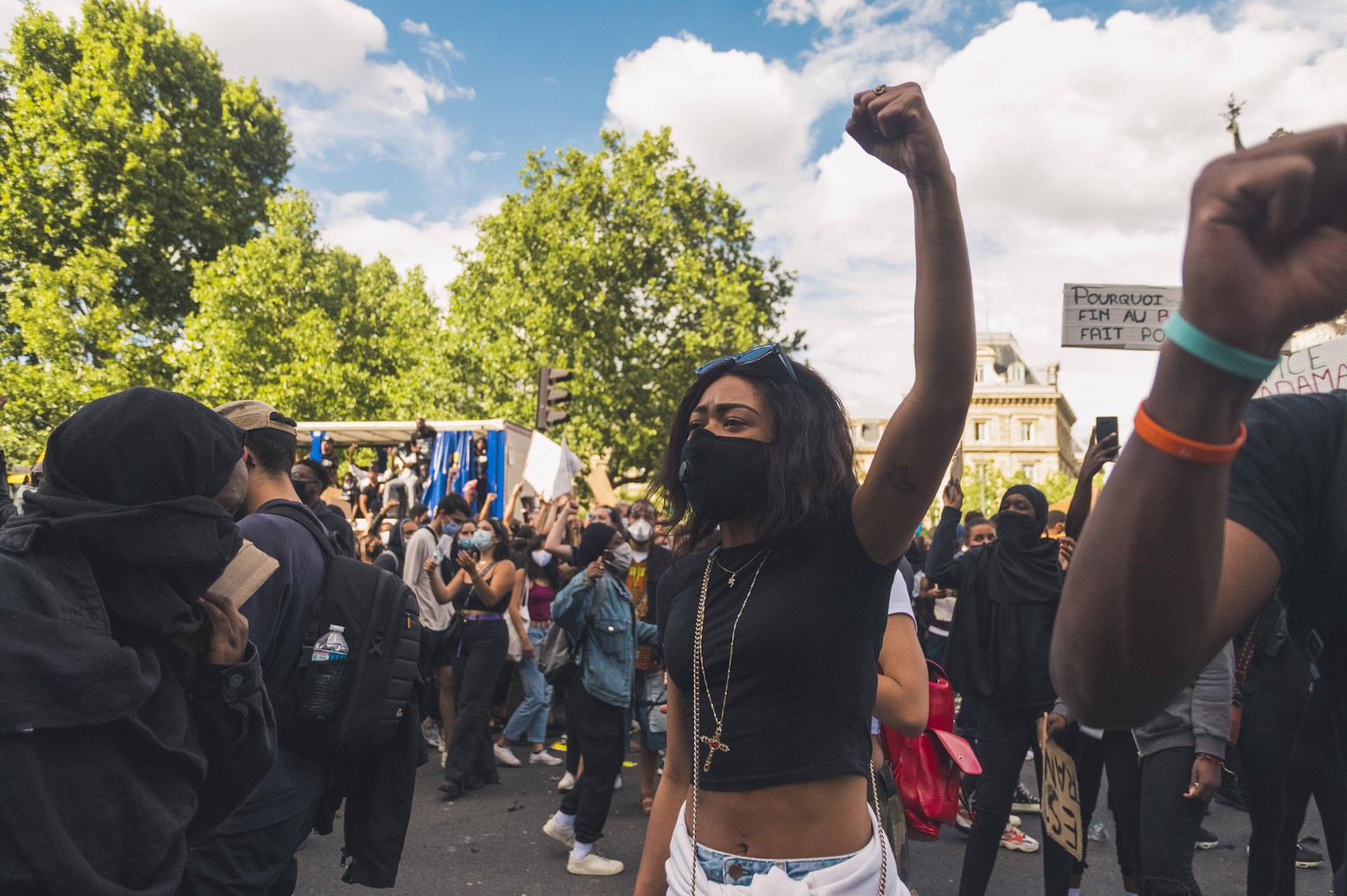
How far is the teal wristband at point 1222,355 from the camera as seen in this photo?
28.2 inches

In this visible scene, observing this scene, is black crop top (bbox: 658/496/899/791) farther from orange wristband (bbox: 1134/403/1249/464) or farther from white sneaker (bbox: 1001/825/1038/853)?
white sneaker (bbox: 1001/825/1038/853)

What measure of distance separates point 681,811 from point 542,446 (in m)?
12.7

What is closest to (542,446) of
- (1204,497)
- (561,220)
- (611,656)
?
(611,656)

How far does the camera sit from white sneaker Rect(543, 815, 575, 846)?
5984 mm

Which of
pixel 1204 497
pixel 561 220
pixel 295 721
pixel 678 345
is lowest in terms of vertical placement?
pixel 295 721

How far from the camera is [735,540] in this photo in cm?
227

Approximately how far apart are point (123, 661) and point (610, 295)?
28.1 metres

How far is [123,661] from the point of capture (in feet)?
5.49

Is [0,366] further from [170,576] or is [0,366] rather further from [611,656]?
[170,576]

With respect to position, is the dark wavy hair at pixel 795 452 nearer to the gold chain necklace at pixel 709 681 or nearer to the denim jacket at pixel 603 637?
→ the gold chain necklace at pixel 709 681

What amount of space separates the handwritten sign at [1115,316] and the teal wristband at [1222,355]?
531 cm

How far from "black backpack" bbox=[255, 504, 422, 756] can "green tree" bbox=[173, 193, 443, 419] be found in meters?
23.2

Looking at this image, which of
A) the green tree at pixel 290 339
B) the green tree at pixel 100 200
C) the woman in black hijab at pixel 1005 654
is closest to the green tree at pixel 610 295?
the green tree at pixel 290 339

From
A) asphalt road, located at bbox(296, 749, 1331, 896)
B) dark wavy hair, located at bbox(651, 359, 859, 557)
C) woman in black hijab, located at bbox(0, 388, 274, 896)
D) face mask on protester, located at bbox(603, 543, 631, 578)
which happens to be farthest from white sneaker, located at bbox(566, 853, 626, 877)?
woman in black hijab, located at bbox(0, 388, 274, 896)
